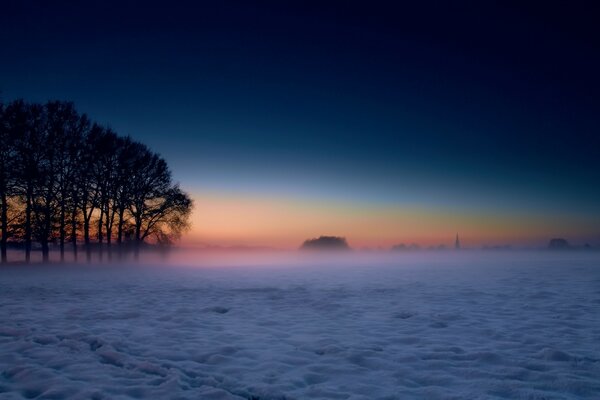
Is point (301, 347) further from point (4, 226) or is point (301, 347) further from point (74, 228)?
point (74, 228)

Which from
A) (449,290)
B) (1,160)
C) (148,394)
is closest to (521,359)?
(148,394)

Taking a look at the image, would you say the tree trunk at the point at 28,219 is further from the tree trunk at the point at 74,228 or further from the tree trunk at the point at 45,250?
the tree trunk at the point at 74,228

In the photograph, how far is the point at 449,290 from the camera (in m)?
15.9

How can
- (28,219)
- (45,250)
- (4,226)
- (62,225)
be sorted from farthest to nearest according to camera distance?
(62,225)
(45,250)
(28,219)
(4,226)

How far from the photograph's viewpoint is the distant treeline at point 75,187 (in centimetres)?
2831

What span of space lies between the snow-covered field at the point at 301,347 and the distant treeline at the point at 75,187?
19191 millimetres

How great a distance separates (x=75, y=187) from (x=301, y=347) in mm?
31845

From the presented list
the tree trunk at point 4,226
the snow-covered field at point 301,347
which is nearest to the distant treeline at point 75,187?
the tree trunk at point 4,226

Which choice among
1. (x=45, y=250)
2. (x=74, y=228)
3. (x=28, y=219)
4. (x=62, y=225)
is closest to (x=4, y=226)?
(x=28, y=219)

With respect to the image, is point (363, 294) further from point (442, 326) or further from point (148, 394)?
point (148, 394)

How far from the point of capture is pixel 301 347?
7.46 m

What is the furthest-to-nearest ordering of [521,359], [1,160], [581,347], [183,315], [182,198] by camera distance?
[182,198] → [1,160] → [183,315] → [581,347] → [521,359]

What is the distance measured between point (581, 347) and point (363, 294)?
8.39m

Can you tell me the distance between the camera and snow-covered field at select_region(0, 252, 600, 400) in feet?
17.5
